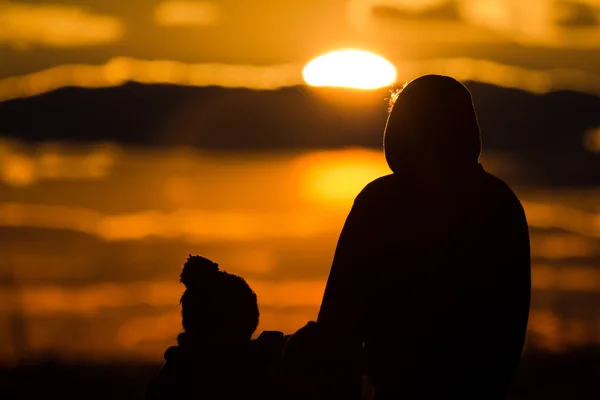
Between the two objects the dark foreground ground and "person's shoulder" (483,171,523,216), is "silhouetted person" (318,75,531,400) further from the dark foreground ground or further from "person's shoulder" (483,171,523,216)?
the dark foreground ground

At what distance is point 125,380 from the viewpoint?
6419cm

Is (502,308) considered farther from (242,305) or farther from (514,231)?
(242,305)

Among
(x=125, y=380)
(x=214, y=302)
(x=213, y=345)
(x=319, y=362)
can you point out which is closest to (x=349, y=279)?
(x=319, y=362)

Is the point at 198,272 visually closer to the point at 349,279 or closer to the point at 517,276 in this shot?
the point at 349,279

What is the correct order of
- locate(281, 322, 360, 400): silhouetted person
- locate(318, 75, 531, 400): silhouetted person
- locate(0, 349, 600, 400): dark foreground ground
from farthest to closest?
1. locate(0, 349, 600, 400): dark foreground ground
2. locate(318, 75, 531, 400): silhouetted person
3. locate(281, 322, 360, 400): silhouetted person

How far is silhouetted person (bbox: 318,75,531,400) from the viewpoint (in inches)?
292

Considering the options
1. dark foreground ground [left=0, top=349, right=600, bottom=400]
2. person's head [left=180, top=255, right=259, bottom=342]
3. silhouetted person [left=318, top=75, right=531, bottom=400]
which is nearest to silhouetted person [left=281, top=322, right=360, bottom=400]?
silhouetted person [left=318, top=75, right=531, bottom=400]

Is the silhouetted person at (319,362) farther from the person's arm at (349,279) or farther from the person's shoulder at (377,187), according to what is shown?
the person's shoulder at (377,187)

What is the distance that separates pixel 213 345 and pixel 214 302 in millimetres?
216

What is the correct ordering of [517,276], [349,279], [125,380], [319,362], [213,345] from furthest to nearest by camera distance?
[125,380], [213,345], [517,276], [349,279], [319,362]

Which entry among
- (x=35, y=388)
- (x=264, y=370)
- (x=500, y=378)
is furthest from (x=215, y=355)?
(x=35, y=388)

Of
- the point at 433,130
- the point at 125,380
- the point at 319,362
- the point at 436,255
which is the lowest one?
the point at 319,362

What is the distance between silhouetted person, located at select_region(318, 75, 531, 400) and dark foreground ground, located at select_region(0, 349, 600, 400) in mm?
39701

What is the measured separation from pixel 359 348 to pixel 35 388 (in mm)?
41496
